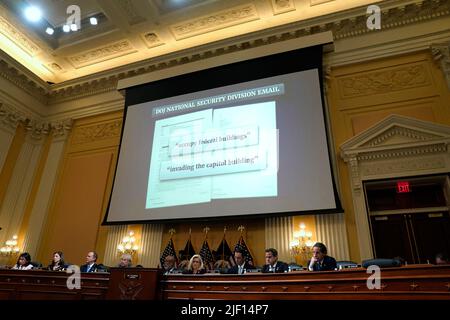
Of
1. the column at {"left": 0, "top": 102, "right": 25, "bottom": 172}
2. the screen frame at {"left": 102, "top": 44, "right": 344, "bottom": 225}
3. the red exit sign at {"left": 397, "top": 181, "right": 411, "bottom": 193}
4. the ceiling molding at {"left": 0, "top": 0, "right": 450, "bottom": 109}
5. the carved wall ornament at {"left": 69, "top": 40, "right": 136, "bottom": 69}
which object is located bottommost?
the red exit sign at {"left": 397, "top": 181, "right": 411, "bottom": 193}

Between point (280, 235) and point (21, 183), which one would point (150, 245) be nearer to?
point (280, 235)

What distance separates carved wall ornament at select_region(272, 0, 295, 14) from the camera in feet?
22.2

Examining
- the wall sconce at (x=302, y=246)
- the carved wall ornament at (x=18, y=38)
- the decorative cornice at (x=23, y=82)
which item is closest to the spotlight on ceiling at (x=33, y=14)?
the carved wall ornament at (x=18, y=38)

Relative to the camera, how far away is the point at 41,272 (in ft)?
13.4

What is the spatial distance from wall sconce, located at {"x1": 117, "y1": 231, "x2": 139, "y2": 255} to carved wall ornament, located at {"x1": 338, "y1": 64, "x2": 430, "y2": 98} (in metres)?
5.14

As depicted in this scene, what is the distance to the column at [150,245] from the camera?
612cm

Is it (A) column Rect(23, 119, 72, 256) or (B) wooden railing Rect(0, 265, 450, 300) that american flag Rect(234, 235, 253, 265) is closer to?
(B) wooden railing Rect(0, 265, 450, 300)

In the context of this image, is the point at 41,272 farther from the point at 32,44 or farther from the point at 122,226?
the point at 32,44

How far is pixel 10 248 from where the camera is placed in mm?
7242

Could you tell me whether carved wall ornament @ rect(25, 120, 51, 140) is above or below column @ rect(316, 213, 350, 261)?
above

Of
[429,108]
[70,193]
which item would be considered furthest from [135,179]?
[429,108]

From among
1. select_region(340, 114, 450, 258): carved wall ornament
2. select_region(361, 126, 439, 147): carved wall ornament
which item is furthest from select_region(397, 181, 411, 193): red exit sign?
select_region(361, 126, 439, 147): carved wall ornament

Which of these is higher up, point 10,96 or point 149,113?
point 10,96
